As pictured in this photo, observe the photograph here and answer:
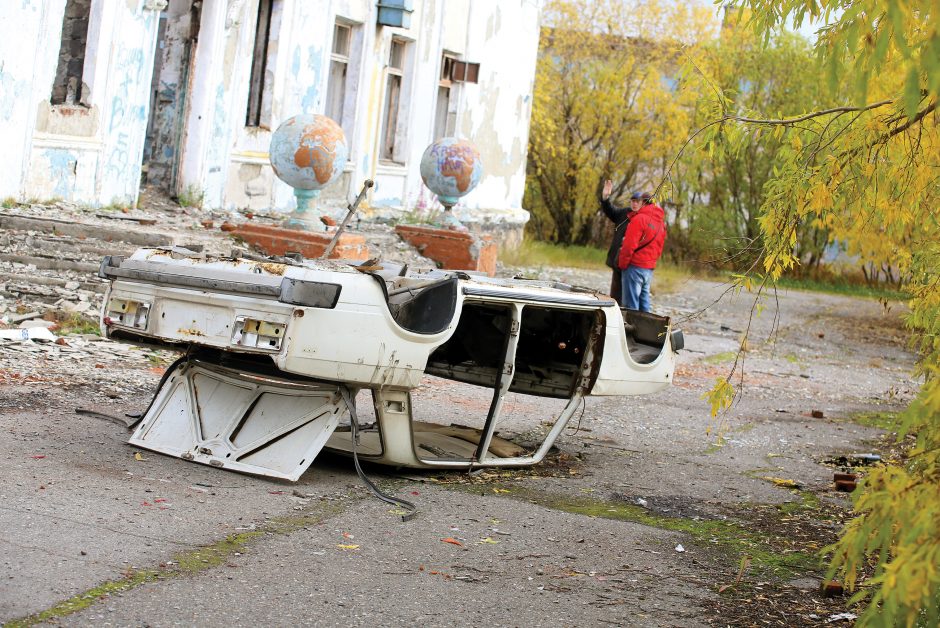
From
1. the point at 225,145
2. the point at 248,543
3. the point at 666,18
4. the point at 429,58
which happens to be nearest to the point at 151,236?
the point at 225,145

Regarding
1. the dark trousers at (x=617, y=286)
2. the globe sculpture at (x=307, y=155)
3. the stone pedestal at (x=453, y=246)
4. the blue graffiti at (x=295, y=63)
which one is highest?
the blue graffiti at (x=295, y=63)

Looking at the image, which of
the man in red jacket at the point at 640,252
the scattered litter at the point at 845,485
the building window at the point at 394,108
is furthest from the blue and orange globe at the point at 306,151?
the building window at the point at 394,108

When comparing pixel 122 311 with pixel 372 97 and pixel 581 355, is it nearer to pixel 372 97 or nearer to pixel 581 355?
pixel 581 355

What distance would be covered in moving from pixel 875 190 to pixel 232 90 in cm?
1205

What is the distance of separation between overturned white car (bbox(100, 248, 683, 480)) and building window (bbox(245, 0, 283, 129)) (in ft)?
34.6

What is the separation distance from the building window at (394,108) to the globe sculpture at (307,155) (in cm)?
760

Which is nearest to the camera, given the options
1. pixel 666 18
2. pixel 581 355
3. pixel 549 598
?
pixel 549 598

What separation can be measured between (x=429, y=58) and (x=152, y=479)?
54.8 ft

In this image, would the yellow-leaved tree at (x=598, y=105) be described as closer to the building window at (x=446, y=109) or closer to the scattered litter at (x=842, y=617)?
the building window at (x=446, y=109)

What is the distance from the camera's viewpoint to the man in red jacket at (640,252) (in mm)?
13758

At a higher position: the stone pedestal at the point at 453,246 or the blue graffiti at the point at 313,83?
the blue graffiti at the point at 313,83

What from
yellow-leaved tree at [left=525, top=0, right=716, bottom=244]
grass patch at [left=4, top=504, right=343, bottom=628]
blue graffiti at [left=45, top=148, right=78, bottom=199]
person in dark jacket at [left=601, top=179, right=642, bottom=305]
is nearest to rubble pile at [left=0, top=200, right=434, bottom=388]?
blue graffiti at [left=45, top=148, right=78, bottom=199]

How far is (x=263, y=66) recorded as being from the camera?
17.0 m

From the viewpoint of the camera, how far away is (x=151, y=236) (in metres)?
12.1
